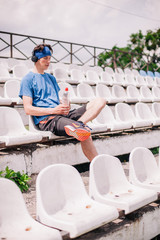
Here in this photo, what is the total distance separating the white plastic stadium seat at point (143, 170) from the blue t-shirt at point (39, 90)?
113 centimetres

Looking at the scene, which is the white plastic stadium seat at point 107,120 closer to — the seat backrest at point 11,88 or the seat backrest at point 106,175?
the seat backrest at point 11,88

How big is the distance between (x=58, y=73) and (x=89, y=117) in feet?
11.1

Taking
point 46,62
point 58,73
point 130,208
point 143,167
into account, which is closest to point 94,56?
point 58,73

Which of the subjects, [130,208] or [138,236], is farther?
[138,236]

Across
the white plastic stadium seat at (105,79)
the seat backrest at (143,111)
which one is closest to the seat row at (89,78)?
the white plastic stadium seat at (105,79)

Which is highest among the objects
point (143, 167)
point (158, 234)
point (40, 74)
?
point (40, 74)

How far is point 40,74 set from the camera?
336 cm

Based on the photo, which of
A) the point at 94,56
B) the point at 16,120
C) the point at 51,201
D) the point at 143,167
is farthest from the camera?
the point at 94,56

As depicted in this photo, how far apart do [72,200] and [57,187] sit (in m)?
0.16

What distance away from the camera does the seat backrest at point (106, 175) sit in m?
2.08

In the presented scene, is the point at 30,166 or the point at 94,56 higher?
the point at 94,56

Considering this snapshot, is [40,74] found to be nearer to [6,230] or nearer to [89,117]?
[89,117]

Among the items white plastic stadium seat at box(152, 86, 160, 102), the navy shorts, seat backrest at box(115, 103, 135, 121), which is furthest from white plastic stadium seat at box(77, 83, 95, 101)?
white plastic stadium seat at box(152, 86, 160, 102)

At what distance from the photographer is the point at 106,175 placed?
7.25 ft
